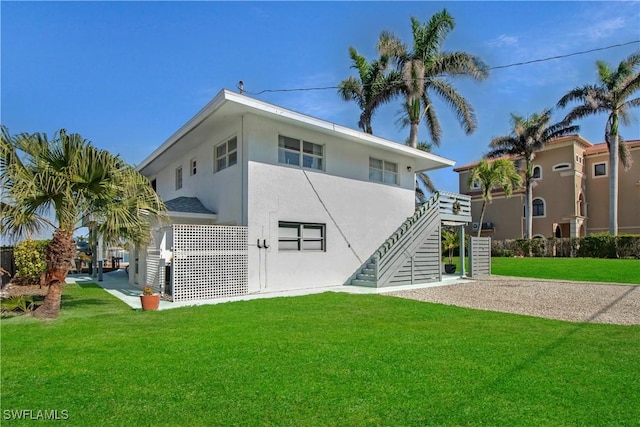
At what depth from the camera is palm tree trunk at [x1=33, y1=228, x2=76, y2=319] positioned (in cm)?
746

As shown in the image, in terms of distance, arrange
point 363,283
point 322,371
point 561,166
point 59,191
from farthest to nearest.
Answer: point 561,166 < point 363,283 < point 59,191 < point 322,371

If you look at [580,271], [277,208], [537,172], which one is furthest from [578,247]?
[277,208]

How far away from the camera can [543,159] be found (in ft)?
120

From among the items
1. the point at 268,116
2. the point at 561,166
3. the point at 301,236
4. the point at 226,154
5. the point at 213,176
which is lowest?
the point at 301,236

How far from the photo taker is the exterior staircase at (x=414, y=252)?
13352 mm

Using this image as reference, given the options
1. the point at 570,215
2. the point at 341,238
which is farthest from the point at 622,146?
the point at 341,238

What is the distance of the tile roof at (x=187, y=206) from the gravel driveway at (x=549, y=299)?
6603 mm

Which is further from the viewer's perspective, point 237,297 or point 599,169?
point 599,169

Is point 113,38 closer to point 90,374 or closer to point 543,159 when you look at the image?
point 90,374

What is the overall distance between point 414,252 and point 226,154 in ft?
24.2

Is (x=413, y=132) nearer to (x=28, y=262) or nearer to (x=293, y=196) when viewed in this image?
(x=293, y=196)

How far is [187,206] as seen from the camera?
42.3 ft

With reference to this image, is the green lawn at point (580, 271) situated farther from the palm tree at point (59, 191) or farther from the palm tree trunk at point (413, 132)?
the palm tree at point (59, 191)

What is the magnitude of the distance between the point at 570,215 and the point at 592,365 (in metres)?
35.3
